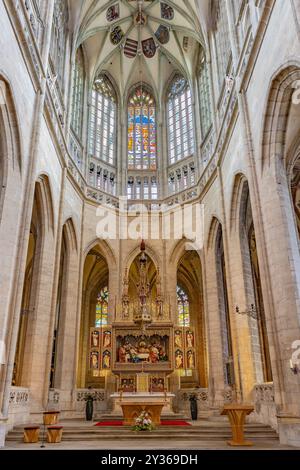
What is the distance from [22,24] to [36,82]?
205 centimetres

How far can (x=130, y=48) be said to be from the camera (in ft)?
88.5

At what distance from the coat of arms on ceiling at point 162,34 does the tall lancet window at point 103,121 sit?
4560 mm

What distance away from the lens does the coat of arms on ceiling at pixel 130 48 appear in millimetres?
26734

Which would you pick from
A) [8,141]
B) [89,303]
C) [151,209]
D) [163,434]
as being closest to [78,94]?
[151,209]

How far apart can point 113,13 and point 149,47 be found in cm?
363

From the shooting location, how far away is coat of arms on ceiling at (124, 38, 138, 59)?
87.7 feet

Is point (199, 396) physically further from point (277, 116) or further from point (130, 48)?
A: point (130, 48)

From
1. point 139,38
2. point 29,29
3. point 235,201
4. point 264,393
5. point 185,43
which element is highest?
point 139,38

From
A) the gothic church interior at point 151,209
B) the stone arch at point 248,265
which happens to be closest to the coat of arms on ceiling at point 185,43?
the gothic church interior at point 151,209

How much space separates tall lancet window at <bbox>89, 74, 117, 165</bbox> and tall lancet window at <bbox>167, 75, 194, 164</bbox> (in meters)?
3.99

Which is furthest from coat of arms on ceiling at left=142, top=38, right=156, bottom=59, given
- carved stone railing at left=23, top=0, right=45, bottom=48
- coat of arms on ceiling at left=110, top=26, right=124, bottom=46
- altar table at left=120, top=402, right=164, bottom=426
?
altar table at left=120, top=402, right=164, bottom=426

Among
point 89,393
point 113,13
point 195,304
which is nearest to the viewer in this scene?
point 89,393

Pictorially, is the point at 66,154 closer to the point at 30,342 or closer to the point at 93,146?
the point at 93,146
